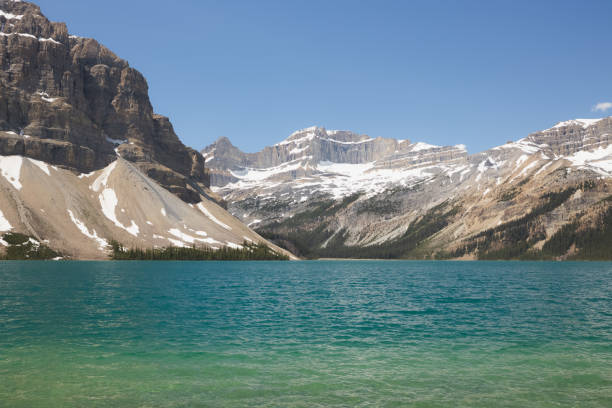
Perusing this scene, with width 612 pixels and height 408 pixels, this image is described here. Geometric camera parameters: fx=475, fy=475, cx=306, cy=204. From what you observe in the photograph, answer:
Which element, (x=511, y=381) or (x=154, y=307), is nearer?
(x=511, y=381)

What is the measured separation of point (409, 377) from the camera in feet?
90.1

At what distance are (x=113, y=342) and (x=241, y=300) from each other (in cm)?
3070

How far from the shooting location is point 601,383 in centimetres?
2625

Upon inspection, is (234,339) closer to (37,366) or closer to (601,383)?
(37,366)

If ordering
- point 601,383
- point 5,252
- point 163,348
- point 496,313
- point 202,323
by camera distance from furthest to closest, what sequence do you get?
point 5,252, point 496,313, point 202,323, point 163,348, point 601,383

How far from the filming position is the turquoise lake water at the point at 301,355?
2395 centimetres

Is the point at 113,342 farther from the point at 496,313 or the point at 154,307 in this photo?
the point at 496,313

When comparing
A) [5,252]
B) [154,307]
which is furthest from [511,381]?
[5,252]

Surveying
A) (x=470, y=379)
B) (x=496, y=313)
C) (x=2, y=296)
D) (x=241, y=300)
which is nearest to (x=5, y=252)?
(x=2, y=296)

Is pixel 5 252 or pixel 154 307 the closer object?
pixel 154 307

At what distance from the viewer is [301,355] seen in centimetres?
3262

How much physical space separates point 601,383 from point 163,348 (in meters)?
27.9

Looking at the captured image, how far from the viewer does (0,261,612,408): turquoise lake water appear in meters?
24.0

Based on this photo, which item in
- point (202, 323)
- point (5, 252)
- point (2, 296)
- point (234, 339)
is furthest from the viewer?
point (5, 252)
